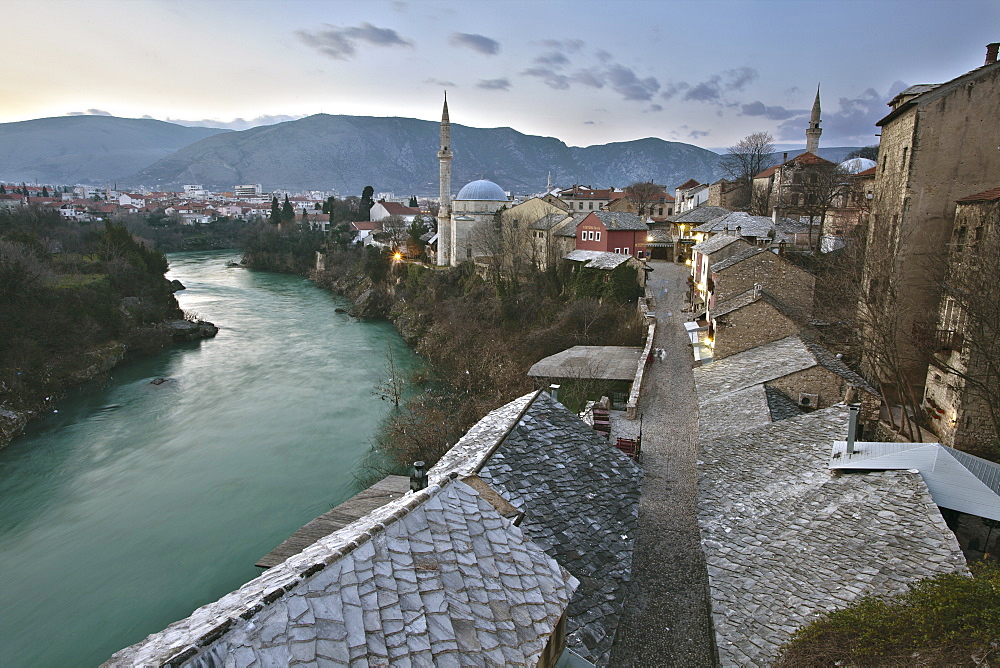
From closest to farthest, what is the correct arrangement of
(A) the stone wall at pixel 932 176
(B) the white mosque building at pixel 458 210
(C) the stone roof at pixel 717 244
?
(A) the stone wall at pixel 932 176
(C) the stone roof at pixel 717 244
(B) the white mosque building at pixel 458 210

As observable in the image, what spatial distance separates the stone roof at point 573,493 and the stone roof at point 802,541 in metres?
1.08

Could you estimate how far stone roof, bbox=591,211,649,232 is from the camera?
3053 centimetres

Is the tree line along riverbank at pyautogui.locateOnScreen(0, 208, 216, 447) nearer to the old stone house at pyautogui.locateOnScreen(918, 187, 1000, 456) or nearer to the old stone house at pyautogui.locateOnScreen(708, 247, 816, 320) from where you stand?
the old stone house at pyautogui.locateOnScreen(708, 247, 816, 320)

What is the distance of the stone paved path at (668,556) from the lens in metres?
6.59

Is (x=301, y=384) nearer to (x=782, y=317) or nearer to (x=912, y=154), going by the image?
(x=782, y=317)

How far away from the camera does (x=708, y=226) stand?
1134 inches

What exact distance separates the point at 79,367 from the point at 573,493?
2589 centimetres

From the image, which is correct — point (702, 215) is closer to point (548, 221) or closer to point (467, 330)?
point (548, 221)

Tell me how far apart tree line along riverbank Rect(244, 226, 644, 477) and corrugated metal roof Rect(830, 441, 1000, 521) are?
31.5 ft

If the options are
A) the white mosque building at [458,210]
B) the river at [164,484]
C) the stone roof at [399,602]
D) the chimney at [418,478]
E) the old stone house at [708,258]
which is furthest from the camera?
Result: the white mosque building at [458,210]

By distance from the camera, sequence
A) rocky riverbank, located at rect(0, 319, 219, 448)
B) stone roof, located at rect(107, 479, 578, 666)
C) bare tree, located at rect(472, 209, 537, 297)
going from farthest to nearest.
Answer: bare tree, located at rect(472, 209, 537, 297), rocky riverbank, located at rect(0, 319, 219, 448), stone roof, located at rect(107, 479, 578, 666)

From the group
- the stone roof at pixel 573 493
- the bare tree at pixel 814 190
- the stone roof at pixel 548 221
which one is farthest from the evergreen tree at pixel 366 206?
the stone roof at pixel 573 493

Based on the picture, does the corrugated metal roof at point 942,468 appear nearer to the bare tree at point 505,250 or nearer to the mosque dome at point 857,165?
the bare tree at point 505,250

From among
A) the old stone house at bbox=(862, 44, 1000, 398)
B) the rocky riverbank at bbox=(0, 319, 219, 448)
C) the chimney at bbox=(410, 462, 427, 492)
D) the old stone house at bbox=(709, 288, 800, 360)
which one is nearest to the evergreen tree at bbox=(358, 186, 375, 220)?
the rocky riverbank at bbox=(0, 319, 219, 448)
